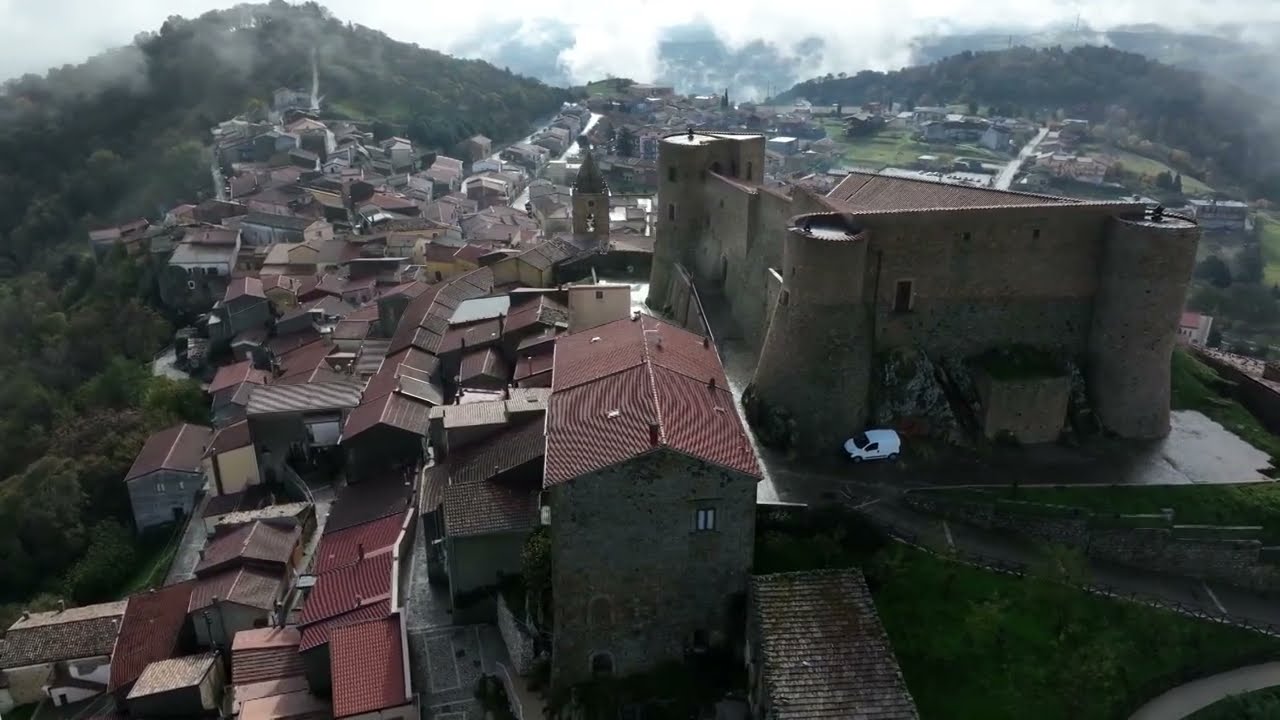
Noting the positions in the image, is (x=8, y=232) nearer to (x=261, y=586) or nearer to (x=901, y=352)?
(x=261, y=586)

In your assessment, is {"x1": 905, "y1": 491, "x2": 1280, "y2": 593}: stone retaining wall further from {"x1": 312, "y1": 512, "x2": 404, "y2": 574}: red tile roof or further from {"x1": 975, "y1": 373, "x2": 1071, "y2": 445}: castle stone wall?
{"x1": 312, "y1": 512, "x2": 404, "y2": 574}: red tile roof

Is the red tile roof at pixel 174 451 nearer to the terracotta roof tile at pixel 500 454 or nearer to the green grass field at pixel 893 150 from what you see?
the terracotta roof tile at pixel 500 454

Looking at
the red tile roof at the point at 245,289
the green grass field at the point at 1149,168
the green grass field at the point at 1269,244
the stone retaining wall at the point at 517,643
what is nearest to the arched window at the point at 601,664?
the stone retaining wall at the point at 517,643

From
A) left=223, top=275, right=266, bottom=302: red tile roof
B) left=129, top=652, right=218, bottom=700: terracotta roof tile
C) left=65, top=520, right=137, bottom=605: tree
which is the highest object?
left=223, top=275, right=266, bottom=302: red tile roof

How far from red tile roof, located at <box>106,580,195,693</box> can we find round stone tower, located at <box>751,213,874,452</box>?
20.7 metres

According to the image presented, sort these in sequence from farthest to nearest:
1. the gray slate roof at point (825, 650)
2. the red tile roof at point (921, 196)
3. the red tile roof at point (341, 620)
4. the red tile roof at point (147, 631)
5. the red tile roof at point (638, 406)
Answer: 1. the red tile roof at point (147, 631)
2. the red tile roof at point (921, 196)
3. the red tile roof at point (341, 620)
4. the red tile roof at point (638, 406)
5. the gray slate roof at point (825, 650)

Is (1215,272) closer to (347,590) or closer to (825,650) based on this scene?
(825,650)

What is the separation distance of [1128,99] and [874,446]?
503ft

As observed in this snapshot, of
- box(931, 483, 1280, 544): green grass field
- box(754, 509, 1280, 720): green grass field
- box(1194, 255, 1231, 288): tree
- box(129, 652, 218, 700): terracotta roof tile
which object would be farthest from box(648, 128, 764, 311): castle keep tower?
box(1194, 255, 1231, 288): tree

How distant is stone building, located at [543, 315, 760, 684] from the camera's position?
774 inches

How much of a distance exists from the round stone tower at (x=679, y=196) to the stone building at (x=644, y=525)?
674 inches

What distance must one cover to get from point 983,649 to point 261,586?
2257 centimetres

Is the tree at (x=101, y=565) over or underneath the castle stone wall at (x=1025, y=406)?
underneath

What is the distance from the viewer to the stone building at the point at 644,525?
1966 cm
